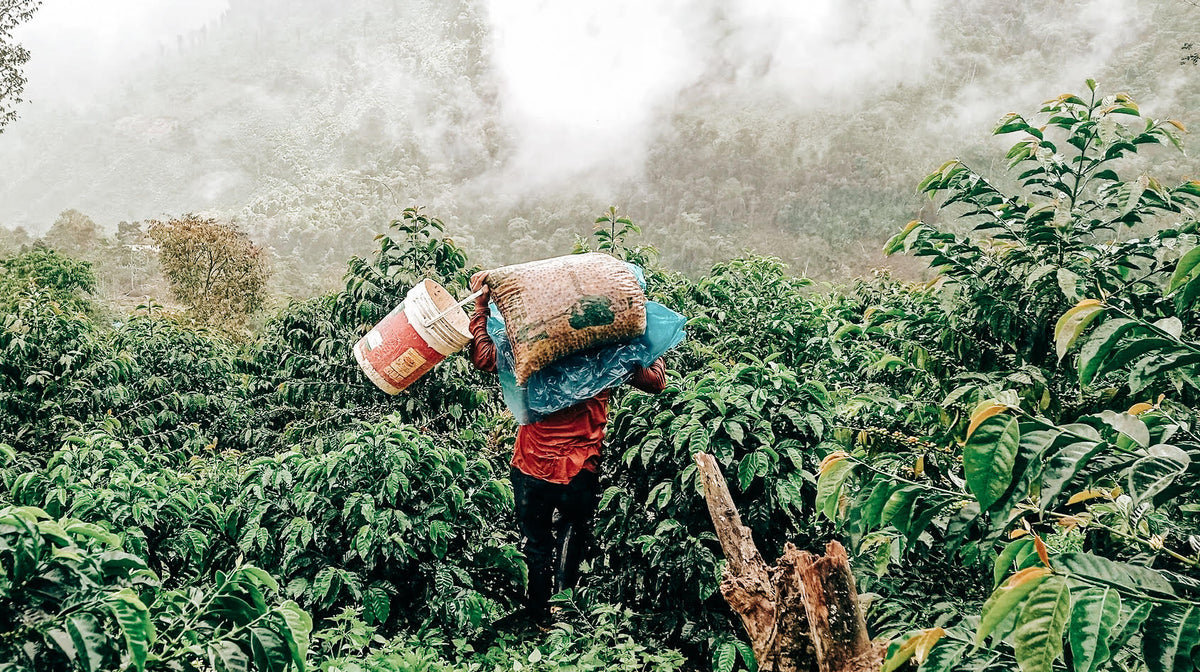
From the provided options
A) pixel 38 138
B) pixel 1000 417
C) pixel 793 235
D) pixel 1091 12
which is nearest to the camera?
pixel 1000 417

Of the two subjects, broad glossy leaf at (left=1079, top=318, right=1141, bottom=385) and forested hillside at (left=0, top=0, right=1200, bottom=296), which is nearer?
broad glossy leaf at (left=1079, top=318, right=1141, bottom=385)

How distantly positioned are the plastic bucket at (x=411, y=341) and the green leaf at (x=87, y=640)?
2.12m

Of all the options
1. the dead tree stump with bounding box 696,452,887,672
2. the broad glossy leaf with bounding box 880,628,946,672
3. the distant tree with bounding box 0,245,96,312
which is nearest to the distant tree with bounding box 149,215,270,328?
the distant tree with bounding box 0,245,96,312

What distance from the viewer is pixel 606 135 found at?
39.6m

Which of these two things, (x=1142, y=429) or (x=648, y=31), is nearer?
(x=1142, y=429)

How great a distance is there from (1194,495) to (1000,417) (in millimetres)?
644

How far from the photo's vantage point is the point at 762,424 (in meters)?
3.14

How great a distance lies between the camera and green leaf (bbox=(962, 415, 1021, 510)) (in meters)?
1.01

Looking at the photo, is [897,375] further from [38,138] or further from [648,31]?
[38,138]

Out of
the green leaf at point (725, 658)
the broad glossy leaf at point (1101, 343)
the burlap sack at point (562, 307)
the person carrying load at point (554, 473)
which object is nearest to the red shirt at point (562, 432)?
the person carrying load at point (554, 473)

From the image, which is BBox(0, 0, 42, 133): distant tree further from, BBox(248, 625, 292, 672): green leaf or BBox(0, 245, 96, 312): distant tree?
BBox(248, 625, 292, 672): green leaf

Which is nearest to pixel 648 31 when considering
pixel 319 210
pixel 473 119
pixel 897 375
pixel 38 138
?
pixel 473 119

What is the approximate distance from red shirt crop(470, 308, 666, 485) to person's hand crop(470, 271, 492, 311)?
3 centimetres

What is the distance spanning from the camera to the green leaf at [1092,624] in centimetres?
88
